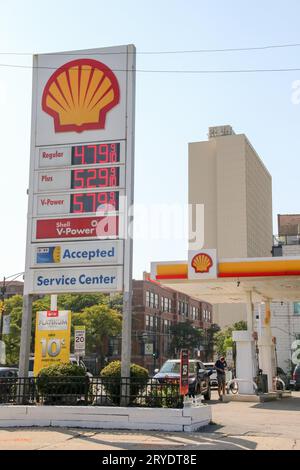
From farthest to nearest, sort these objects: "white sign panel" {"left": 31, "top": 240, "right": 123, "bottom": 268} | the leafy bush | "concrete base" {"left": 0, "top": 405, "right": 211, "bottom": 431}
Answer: "white sign panel" {"left": 31, "top": 240, "right": 123, "bottom": 268}, the leafy bush, "concrete base" {"left": 0, "top": 405, "right": 211, "bottom": 431}

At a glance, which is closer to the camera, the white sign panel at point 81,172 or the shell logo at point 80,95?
the white sign panel at point 81,172

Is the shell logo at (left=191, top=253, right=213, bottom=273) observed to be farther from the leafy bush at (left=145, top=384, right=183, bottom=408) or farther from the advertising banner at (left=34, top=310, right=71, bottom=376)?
the leafy bush at (left=145, top=384, right=183, bottom=408)

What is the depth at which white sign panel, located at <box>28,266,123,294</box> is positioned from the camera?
15.0m

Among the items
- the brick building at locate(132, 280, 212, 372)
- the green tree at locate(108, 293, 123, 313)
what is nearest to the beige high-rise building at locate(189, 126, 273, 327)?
the brick building at locate(132, 280, 212, 372)

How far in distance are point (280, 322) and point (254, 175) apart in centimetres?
11341

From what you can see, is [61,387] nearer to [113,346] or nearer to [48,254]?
[48,254]

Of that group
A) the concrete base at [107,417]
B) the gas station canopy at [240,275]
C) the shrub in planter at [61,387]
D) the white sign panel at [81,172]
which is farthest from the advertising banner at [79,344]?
the concrete base at [107,417]

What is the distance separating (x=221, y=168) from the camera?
15125cm

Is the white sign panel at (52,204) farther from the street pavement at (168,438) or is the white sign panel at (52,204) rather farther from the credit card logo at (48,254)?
the street pavement at (168,438)

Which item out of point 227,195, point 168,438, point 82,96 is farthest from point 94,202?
point 227,195

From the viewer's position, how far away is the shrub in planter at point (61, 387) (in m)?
14.2

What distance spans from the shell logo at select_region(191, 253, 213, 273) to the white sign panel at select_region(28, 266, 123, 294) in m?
7.53
